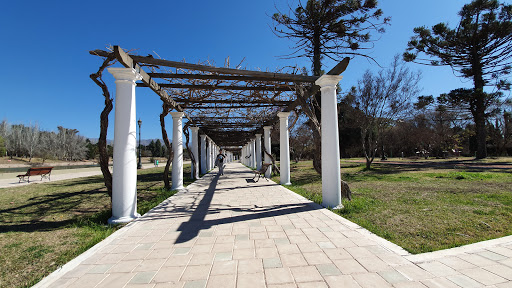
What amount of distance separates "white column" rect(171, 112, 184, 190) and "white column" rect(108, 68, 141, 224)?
3.51 metres

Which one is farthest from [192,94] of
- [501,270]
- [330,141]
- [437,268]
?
[501,270]

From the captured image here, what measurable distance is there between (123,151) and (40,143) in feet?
189

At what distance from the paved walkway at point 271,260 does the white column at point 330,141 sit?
0.94 metres

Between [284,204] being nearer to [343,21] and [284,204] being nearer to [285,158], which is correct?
[285,158]

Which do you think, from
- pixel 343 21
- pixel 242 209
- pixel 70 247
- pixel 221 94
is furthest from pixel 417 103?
pixel 70 247

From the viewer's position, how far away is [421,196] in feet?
18.6

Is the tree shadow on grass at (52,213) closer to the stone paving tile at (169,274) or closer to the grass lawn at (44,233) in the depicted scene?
the grass lawn at (44,233)

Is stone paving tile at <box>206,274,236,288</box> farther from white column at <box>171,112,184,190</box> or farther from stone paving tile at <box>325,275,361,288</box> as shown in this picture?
white column at <box>171,112,184,190</box>

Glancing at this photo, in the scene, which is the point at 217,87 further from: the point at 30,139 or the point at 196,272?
the point at 30,139

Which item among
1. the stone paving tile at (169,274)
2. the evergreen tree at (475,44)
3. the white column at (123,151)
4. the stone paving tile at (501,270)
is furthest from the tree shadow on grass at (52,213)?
the evergreen tree at (475,44)

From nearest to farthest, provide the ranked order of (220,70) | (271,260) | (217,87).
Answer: (271,260) < (220,70) < (217,87)

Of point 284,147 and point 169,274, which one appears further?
point 284,147

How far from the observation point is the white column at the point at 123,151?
157 inches

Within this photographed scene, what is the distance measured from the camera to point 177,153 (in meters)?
7.76
